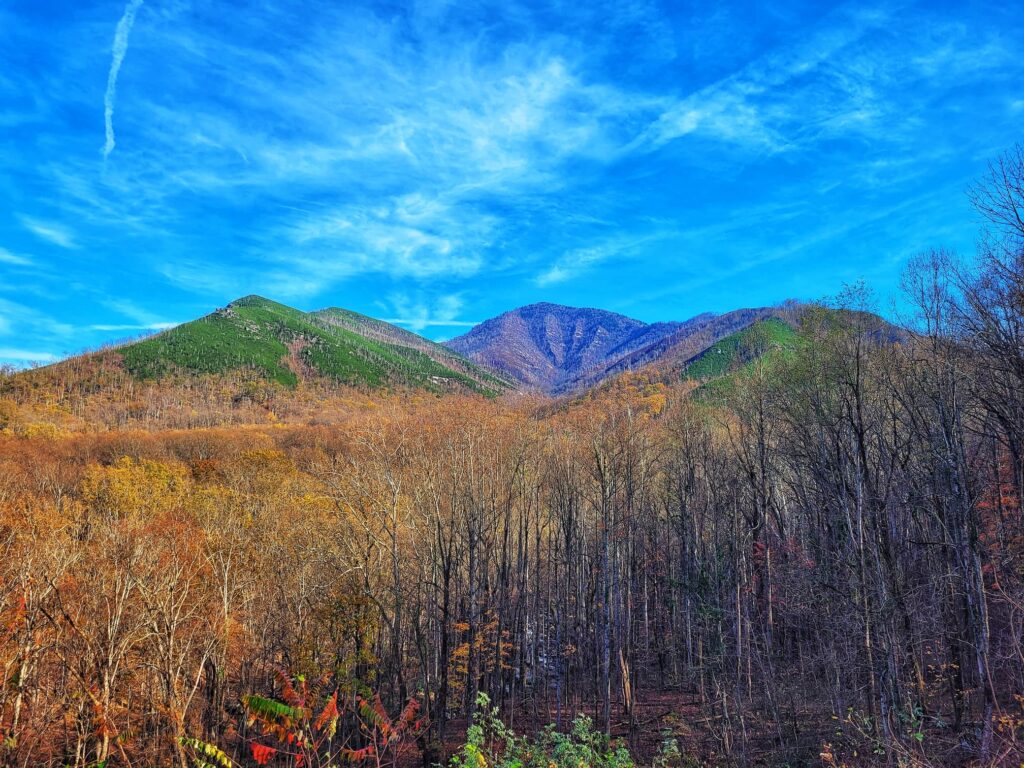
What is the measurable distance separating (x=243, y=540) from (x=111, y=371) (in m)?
177

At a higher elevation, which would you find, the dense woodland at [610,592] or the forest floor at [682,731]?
the dense woodland at [610,592]

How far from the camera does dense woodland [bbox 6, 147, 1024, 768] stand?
13367 mm

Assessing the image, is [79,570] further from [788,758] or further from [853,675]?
[853,675]

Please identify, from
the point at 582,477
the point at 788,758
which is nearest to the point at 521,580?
the point at 582,477

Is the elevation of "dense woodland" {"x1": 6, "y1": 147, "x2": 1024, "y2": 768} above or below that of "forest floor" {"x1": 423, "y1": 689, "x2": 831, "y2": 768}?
above

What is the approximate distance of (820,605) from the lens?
19891 mm

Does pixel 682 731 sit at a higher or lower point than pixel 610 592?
lower

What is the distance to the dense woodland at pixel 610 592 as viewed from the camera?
43.9 feet

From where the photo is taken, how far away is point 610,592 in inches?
963

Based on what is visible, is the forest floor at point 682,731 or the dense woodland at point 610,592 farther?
the forest floor at point 682,731

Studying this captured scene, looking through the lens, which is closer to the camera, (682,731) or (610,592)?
(682,731)

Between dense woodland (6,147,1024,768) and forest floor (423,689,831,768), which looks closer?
dense woodland (6,147,1024,768)

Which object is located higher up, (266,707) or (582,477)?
(582,477)

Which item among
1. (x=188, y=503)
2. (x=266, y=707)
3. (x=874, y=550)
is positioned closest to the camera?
(x=266, y=707)
